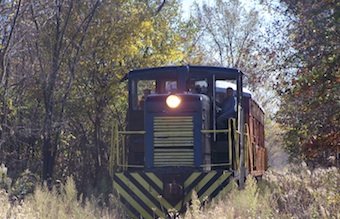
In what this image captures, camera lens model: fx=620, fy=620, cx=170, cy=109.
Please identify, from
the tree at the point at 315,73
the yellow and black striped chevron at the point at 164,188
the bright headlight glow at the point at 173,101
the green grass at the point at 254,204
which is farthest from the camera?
the tree at the point at 315,73

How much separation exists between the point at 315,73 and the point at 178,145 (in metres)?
3.94

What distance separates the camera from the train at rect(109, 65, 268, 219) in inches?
437

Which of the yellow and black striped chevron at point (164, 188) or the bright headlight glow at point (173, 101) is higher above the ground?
the bright headlight glow at point (173, 101)

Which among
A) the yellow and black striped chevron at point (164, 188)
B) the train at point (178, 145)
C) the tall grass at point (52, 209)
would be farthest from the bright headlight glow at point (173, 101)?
the tall grass at point (52, 209)

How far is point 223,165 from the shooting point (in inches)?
461

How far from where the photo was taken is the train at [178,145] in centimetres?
1109

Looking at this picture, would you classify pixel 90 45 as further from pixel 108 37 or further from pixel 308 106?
pixel 308 106

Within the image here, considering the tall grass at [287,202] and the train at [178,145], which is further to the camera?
the train at [178,145]

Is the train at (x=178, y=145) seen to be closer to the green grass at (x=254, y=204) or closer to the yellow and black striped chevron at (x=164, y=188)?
the yellow and black striped chevron at (x=164, y=188)

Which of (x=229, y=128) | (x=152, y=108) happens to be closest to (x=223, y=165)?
(x=229, y=128)

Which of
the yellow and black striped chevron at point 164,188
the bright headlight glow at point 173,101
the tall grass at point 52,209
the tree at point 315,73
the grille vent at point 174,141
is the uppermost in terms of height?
the tree at point 315,73

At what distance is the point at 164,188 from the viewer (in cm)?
1107

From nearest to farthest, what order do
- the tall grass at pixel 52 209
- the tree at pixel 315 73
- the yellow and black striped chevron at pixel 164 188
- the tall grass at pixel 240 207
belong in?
the tall grass at pixel 240 207
the tall grass at pixel 52 209
the yellow and black striped chevron at pixel 164 188
the tree at pixel 315 73

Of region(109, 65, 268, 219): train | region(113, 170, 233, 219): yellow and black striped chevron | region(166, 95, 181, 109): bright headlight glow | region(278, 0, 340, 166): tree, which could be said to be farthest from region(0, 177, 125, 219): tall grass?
region(278, 0, 340, 166): tree
